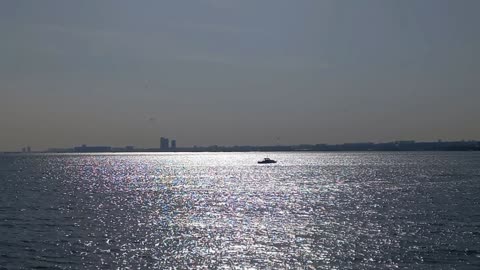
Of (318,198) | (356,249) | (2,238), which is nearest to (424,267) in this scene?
(356,249)

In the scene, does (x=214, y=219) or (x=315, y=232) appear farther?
(x=214, y=219)

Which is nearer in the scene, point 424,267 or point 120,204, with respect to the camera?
point 424,267

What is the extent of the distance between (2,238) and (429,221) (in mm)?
44712

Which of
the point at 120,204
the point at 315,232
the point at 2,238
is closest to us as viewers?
the point at 2,238

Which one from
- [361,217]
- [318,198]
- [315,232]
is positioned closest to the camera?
[315,232]

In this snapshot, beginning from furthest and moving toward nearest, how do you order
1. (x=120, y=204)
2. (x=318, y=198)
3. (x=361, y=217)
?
(x=318, y=198)
(x=120, y=204)
(x=361, y=217)

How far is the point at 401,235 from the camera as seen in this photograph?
5006 cm

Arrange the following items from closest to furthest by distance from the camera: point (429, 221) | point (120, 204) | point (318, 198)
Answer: point (429, 221) → point (120, 204) → point (318, 198)

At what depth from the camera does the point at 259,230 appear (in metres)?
53.0

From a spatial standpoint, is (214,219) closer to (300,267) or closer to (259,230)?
(259,230)

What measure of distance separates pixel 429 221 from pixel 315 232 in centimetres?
1571

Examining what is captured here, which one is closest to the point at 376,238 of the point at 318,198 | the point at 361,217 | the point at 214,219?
the point at 361,217

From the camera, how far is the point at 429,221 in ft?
195

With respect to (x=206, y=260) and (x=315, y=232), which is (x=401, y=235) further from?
(x=206, y=260)
